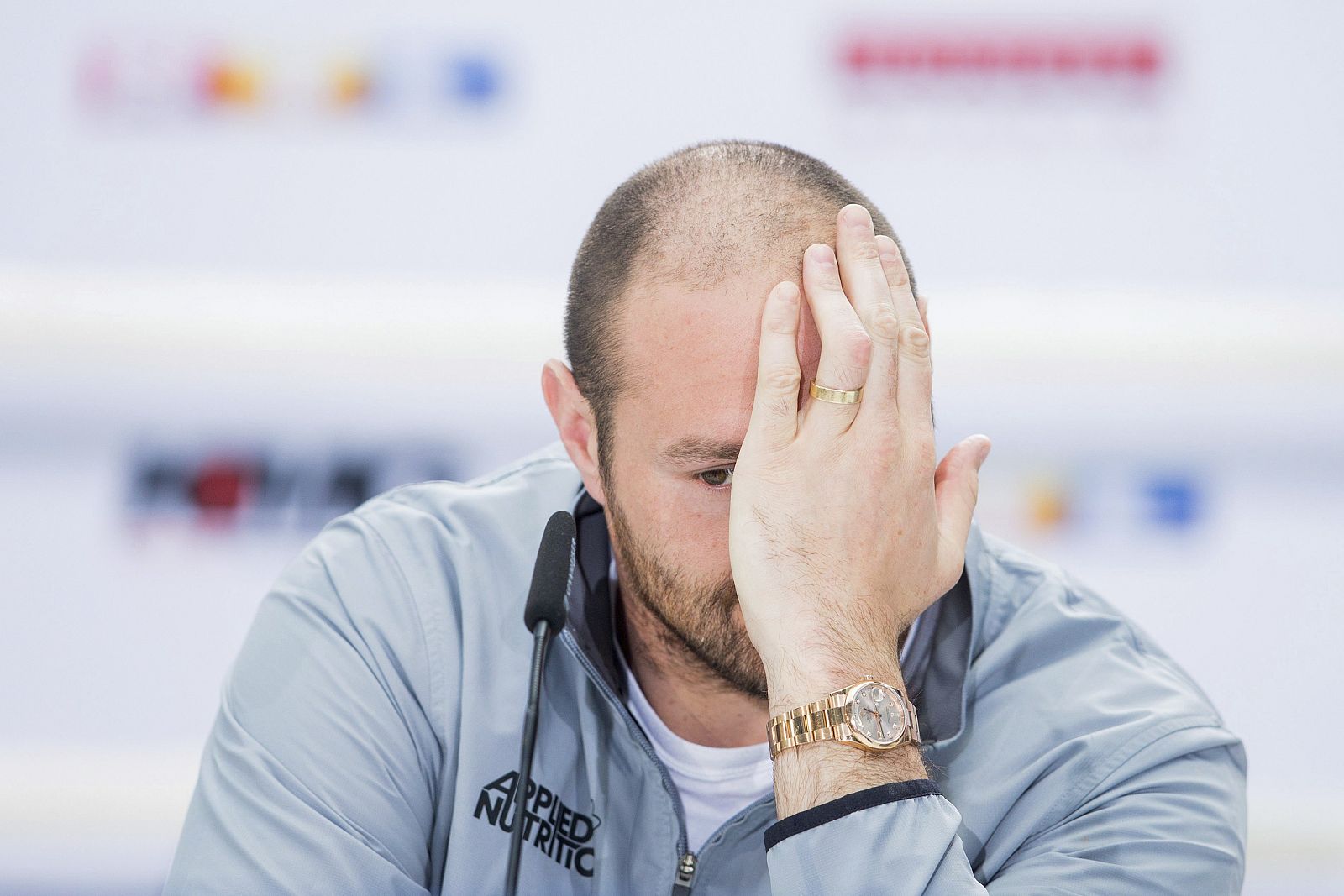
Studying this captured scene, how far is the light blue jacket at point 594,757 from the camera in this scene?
3.59ft

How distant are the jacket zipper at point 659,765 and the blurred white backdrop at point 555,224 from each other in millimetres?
1172

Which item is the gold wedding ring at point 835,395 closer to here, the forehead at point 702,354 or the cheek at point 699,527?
the forehead at point 702,354

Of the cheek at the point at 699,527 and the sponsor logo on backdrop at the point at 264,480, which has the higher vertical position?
the cheek at the point at 699,527

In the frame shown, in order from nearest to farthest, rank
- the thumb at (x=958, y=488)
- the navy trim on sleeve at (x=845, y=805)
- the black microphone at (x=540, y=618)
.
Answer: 1. the navy trim on sleeve at (x=845, y=805)
2. the black microphone at (x=540, y=618)
3. the thumb at (x=958, y=488)

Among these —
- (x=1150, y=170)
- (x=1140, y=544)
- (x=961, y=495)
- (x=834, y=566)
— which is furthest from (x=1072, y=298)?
(x=834, y=566)

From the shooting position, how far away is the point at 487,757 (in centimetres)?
125

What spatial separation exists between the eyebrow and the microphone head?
14 centimetres

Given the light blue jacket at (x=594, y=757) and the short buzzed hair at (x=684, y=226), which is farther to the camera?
the short buzzed hair at (x=684, y=226)

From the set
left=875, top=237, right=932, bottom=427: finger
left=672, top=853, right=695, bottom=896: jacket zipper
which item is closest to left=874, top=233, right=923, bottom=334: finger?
left=875, top=237, right=932, bottom=427: finger

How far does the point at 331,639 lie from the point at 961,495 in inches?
25.8

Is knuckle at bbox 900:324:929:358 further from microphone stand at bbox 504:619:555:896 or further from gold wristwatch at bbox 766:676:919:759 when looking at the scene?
microphone stand at bbox 504:619:555:896

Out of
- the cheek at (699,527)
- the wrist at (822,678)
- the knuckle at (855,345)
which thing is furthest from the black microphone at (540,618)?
the knuckle at (855,345)

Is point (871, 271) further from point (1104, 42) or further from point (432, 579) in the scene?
point (1104, 42)

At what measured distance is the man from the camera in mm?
→ 1084
